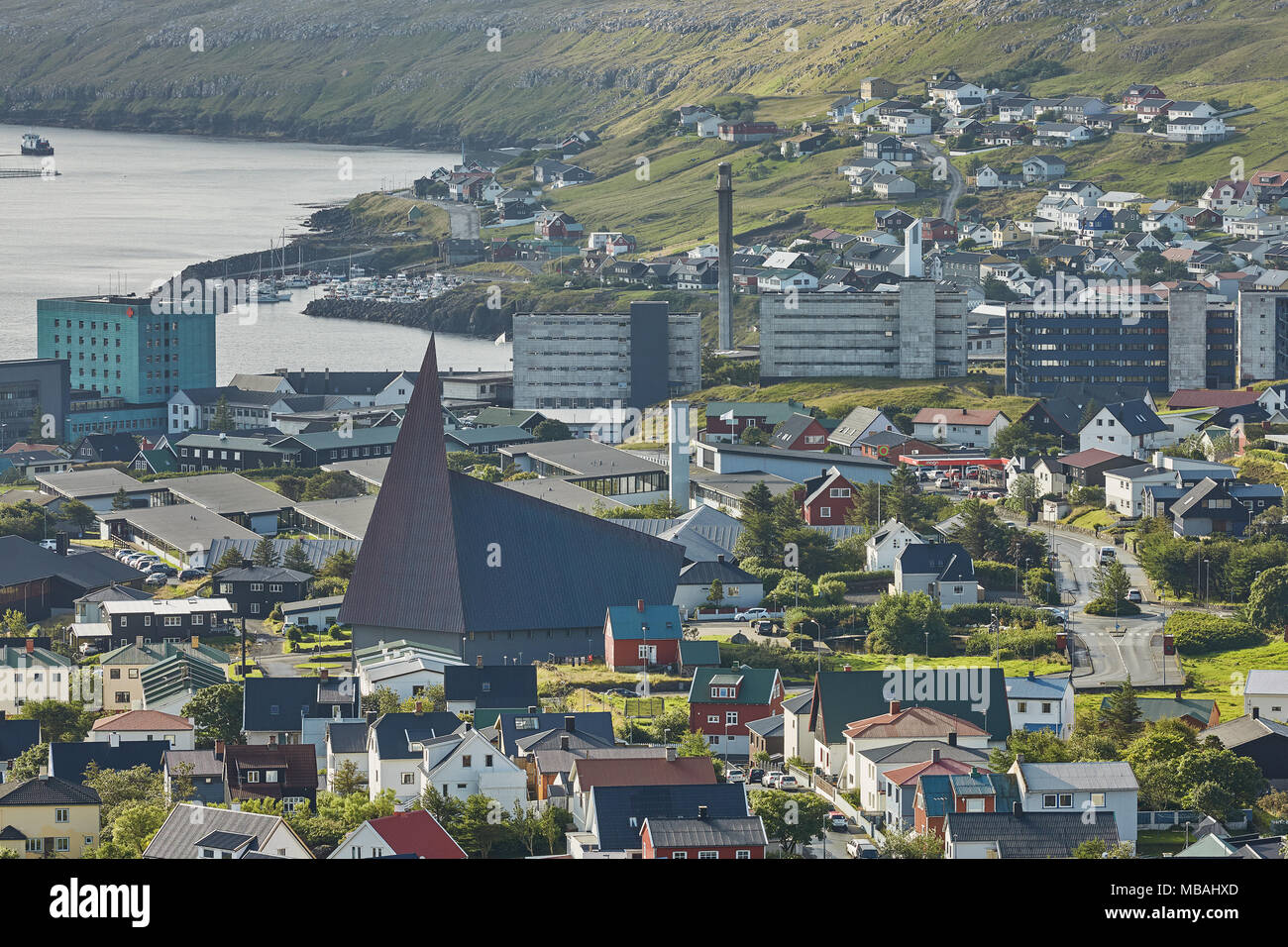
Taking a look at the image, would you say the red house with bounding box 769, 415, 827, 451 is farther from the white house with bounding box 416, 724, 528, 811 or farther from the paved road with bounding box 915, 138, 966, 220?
the paved road with bounding box 915, 138, 966, 220

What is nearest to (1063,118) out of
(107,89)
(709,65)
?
(709,65)

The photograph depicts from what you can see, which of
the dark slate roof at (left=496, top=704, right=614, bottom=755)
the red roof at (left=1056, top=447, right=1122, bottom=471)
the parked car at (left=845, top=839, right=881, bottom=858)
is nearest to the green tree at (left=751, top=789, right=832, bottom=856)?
the parked car at (left=845, top=839, right=881, bottom=858)

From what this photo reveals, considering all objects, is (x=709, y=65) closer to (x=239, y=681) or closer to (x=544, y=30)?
(x=544, y=30)

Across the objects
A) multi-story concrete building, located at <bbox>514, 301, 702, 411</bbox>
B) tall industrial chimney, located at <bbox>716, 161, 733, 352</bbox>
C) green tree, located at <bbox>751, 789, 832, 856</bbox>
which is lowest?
green tree, located at <bbox>751, 789, 832, 856</bbox>

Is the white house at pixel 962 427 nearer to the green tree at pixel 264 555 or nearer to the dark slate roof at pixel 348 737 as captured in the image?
the green tree at pixel 264 555

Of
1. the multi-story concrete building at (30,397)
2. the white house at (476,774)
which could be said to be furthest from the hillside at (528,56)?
the white house at (476,774)

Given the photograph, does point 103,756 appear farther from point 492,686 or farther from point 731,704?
point 731,704

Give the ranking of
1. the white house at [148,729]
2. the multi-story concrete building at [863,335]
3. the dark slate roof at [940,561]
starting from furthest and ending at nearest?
1. the multi-story concrete building at [863,335]
2. the dark slate roof at [940,561]
3. the white house at [148,729]
